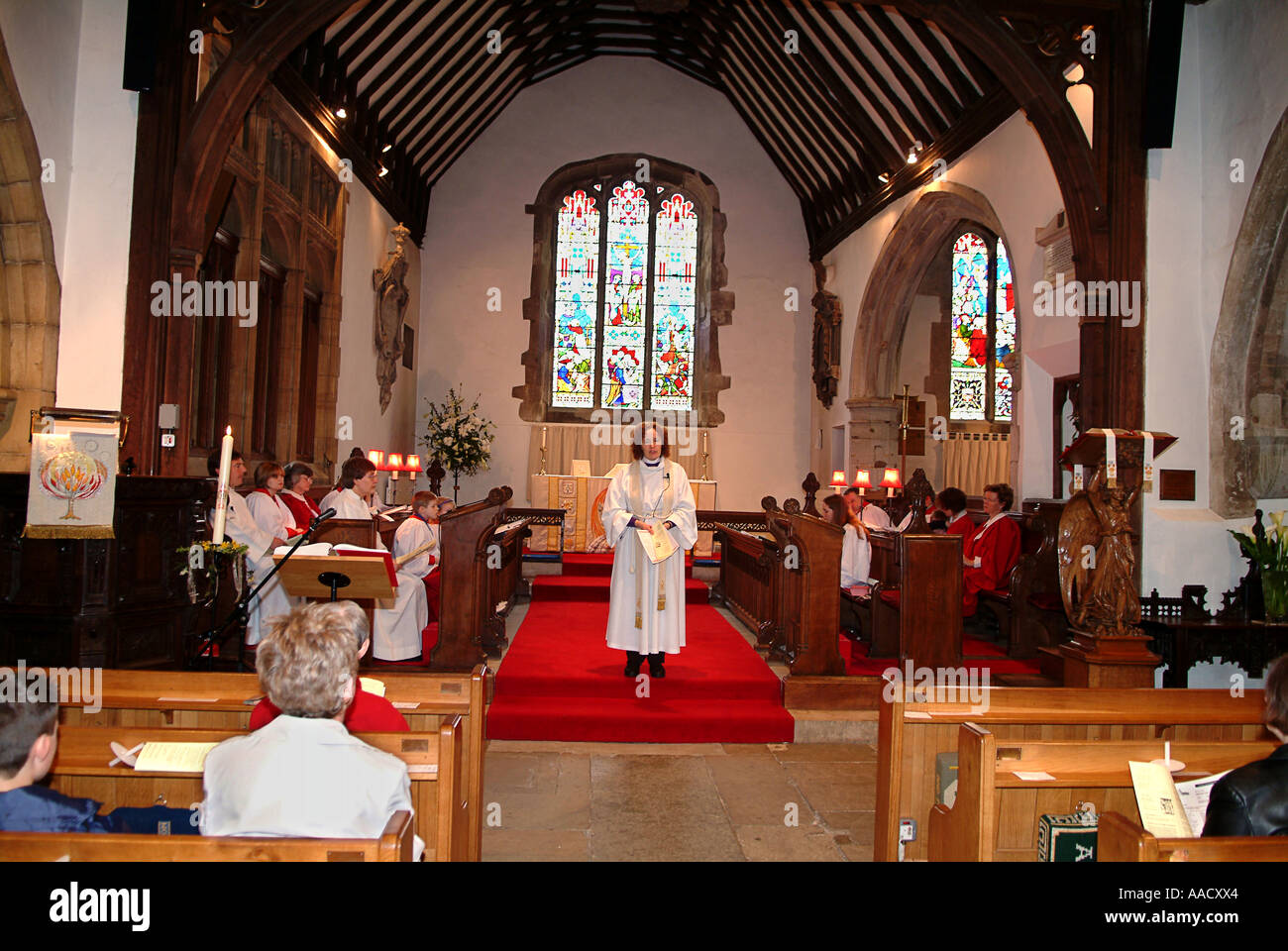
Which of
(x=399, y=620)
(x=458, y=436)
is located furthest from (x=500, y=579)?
(x=458, y=436)

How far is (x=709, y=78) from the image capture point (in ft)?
43.8

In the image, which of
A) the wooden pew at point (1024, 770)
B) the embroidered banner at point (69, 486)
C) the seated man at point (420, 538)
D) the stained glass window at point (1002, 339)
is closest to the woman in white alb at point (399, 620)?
the seated man at point (420, 538)

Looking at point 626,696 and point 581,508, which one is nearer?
point 626,696

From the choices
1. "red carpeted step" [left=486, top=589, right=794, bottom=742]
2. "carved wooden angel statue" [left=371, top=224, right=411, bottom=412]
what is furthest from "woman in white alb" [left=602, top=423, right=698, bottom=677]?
"carved wooden angel statue" [left=371, top=224, right=411, bottom=412]

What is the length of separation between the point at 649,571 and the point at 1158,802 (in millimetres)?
3707

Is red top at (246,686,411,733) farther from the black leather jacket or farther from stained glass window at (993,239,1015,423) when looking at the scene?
stained glass window at (993,239,1015,423)

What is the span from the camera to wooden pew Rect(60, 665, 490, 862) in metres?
2.88

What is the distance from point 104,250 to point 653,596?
3700mm

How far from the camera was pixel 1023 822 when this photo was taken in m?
2.65

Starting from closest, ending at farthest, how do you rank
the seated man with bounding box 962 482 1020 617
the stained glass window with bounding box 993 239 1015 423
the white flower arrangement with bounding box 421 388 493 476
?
1. the seated man with bounding box 962 482 1020 617
2. the white flower arrangement with bounding box 421 388 493 476
3. the stained glass window with bounding box 993 239 1015 423

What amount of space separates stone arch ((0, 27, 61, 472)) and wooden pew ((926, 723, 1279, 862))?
16.4 feet

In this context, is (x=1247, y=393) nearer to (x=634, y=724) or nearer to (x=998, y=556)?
(x=998, y=556)

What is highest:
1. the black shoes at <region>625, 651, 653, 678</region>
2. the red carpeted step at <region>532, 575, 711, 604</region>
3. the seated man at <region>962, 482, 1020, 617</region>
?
the seated man at <region>962, 482, 1020, 617</region>

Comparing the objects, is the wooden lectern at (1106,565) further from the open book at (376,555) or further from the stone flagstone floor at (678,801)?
the open book at (376,555)
